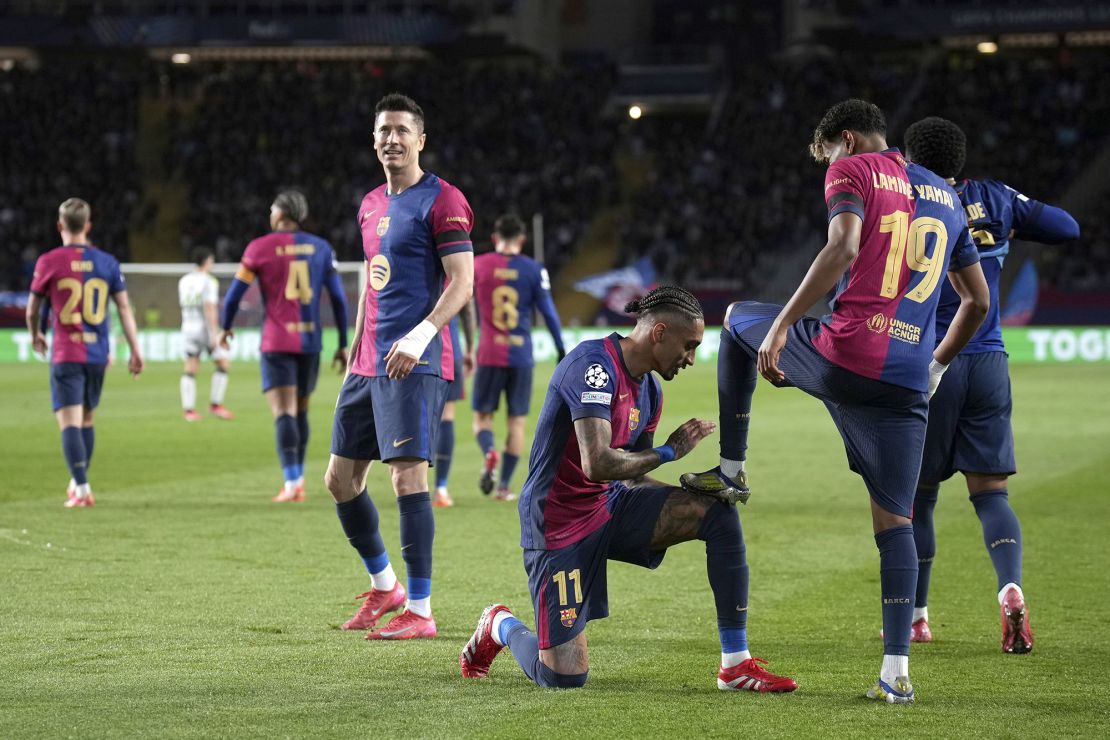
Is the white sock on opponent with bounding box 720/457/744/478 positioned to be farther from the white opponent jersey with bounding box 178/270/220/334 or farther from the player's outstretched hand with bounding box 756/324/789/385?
the white opponent jersey with bounding box 178/270/220/334

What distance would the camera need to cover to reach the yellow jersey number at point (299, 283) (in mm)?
10805

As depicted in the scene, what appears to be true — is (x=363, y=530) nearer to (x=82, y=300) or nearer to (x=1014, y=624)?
(x=1014, y=624)

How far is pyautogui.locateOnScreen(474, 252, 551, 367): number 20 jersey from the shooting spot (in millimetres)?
11406

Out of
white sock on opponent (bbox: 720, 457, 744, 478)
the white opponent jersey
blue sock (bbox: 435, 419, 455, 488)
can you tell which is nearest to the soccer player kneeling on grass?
white sock on opponent (bbox: 720, 457, 744, 478)

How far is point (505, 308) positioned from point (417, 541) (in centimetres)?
529

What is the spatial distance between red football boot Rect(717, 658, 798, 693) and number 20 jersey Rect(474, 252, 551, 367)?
6.43 metres

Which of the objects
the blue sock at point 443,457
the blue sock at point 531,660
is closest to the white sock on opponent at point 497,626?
the blue sock at point 531,660

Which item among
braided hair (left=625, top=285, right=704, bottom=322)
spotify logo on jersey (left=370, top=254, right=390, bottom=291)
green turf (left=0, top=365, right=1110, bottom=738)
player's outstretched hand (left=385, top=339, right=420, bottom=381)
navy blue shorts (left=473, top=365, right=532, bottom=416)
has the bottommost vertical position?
green turf (left=0, top=365, right=1110, bottom=738)

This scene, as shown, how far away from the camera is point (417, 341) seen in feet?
19.8

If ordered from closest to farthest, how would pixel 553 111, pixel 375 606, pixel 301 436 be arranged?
pixel 375 606
pixel 301 436
pixel 553 111

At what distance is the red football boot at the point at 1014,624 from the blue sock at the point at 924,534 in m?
0.42

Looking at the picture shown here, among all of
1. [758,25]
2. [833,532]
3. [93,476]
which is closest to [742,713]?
[833,532]

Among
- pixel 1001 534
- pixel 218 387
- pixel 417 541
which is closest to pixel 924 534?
pixel 1001 534

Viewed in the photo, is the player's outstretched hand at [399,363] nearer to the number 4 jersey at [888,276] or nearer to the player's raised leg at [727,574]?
the player's raised leg at [727,574]
